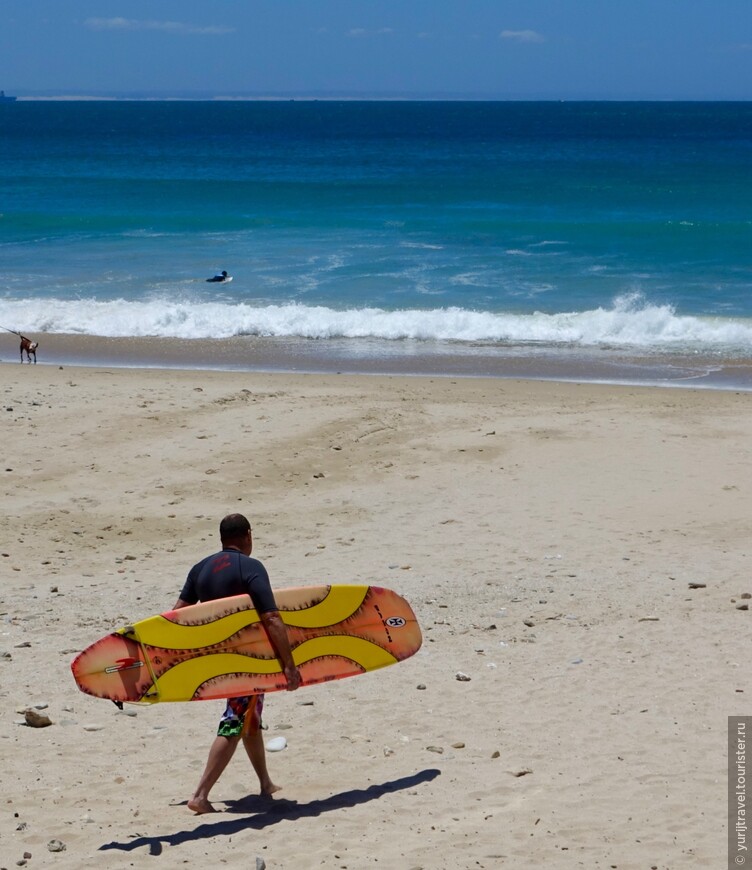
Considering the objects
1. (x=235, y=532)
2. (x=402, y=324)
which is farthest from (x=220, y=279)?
(x=235, y=532)

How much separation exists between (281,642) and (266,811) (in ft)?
2.56

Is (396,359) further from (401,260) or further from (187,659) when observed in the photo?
(187,659)

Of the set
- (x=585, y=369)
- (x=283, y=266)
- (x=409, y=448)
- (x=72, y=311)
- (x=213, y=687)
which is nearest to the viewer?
(x=213, y=687)

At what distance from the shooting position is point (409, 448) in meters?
12.1

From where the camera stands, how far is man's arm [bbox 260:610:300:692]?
4934 mm

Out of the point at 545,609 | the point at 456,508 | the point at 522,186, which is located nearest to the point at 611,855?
the point at 545,609

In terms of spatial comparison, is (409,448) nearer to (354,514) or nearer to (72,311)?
(354,514)

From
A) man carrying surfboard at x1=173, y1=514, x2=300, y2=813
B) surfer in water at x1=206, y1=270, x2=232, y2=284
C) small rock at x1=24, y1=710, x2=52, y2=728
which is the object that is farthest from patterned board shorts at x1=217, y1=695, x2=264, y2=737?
surfer in water at x1=206, y1=270, x2=232, y2=284

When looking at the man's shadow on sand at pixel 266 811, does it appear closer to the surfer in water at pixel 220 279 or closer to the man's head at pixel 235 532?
the man's head at pixel 235 532

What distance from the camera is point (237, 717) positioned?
16.5ft

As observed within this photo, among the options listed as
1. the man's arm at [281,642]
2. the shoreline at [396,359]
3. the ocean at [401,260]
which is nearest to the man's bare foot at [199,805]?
the man's arm at [281,642]

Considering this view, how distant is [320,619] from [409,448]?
6518 millimetres

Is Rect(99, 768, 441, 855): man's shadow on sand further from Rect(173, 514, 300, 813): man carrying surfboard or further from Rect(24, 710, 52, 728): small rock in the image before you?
Rect(24, 710, 52, 728): small rock

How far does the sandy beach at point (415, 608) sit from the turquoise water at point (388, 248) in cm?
583
